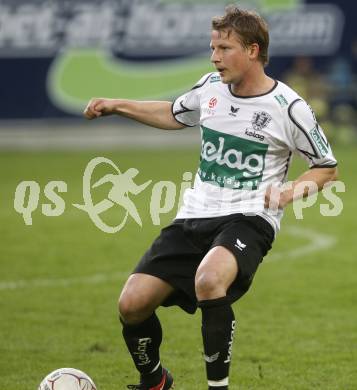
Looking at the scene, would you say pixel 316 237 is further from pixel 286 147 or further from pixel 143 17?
pixel 143 17

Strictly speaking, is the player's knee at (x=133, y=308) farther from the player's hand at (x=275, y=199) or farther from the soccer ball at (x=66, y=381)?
the player's hand at (x=275, y=199)

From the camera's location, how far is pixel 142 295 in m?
5.95

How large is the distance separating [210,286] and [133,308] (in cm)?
61

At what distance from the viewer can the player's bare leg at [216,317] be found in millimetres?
5559

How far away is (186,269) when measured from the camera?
600 cm

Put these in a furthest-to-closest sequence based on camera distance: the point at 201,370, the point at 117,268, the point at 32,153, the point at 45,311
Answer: the point at 32,153, the point at 117,268, the point at 45,311, the point at 201,370

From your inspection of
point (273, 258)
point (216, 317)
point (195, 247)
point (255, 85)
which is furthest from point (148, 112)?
point (273, 258)

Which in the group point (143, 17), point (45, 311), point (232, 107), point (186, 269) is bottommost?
point (45, 311)

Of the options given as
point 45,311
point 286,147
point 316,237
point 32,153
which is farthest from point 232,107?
point 32,153

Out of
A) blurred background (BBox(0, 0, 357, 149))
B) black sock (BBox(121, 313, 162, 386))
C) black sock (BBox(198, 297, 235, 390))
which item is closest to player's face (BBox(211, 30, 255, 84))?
black sock (BBox(198, 297, 235, 390))

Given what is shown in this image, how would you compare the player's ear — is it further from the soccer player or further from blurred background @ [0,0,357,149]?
blurred background @ [0,0,357,149]

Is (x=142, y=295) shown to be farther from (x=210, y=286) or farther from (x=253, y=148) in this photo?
(x=253, y=148)

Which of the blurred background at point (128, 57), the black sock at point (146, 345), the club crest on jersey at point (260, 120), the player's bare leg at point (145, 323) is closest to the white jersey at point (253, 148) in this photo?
the club crest on jersey at point (260, 120)

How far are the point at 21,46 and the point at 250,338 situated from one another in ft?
55.1
